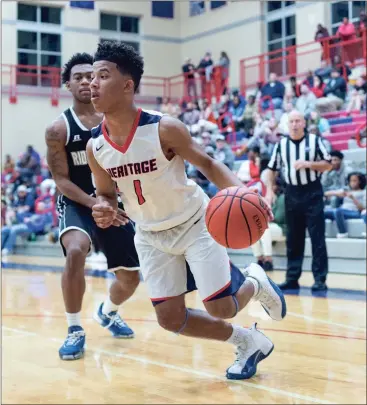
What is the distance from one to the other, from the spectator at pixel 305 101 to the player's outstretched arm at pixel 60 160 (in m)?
10.2

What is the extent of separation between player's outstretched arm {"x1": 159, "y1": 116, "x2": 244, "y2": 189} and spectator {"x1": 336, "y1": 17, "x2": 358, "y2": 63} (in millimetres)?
13659

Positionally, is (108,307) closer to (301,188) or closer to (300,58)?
(301,188)

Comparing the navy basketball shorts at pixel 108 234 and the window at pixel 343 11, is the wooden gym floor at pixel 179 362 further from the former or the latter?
the window at pixel 343 11

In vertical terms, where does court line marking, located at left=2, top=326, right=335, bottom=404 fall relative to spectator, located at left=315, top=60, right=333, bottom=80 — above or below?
below

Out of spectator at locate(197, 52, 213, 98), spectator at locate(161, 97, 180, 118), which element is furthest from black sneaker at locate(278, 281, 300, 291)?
spectator at locate(197, 52, 213, 98)

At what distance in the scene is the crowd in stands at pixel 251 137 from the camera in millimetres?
9961

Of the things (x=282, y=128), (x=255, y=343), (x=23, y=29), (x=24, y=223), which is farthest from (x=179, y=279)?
(x=23, y=29)

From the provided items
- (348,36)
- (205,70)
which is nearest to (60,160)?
(348,36)

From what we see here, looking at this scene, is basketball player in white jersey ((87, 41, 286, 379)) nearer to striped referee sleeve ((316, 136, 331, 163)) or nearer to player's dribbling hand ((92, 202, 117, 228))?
player's dribbling hand ((92, 202, 117, 228))

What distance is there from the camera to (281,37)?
19391 millimetres

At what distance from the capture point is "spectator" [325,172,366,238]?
31.0 feet

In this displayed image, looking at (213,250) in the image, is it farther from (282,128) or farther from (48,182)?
(48,182)

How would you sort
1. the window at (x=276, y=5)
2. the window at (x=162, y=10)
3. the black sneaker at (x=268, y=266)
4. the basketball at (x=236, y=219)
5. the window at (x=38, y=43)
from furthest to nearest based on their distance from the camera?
the window at (x=162, y=10) → the window at (x=38, y=43) → the window at (x=276, y=5) → the black sneaker at (x=268, y=266) → the basketball at (x=236, y=219)

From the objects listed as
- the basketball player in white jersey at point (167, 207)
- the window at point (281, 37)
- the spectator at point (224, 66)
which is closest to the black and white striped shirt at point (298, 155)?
A: the basketball player in white jersey at point (167, 207)
